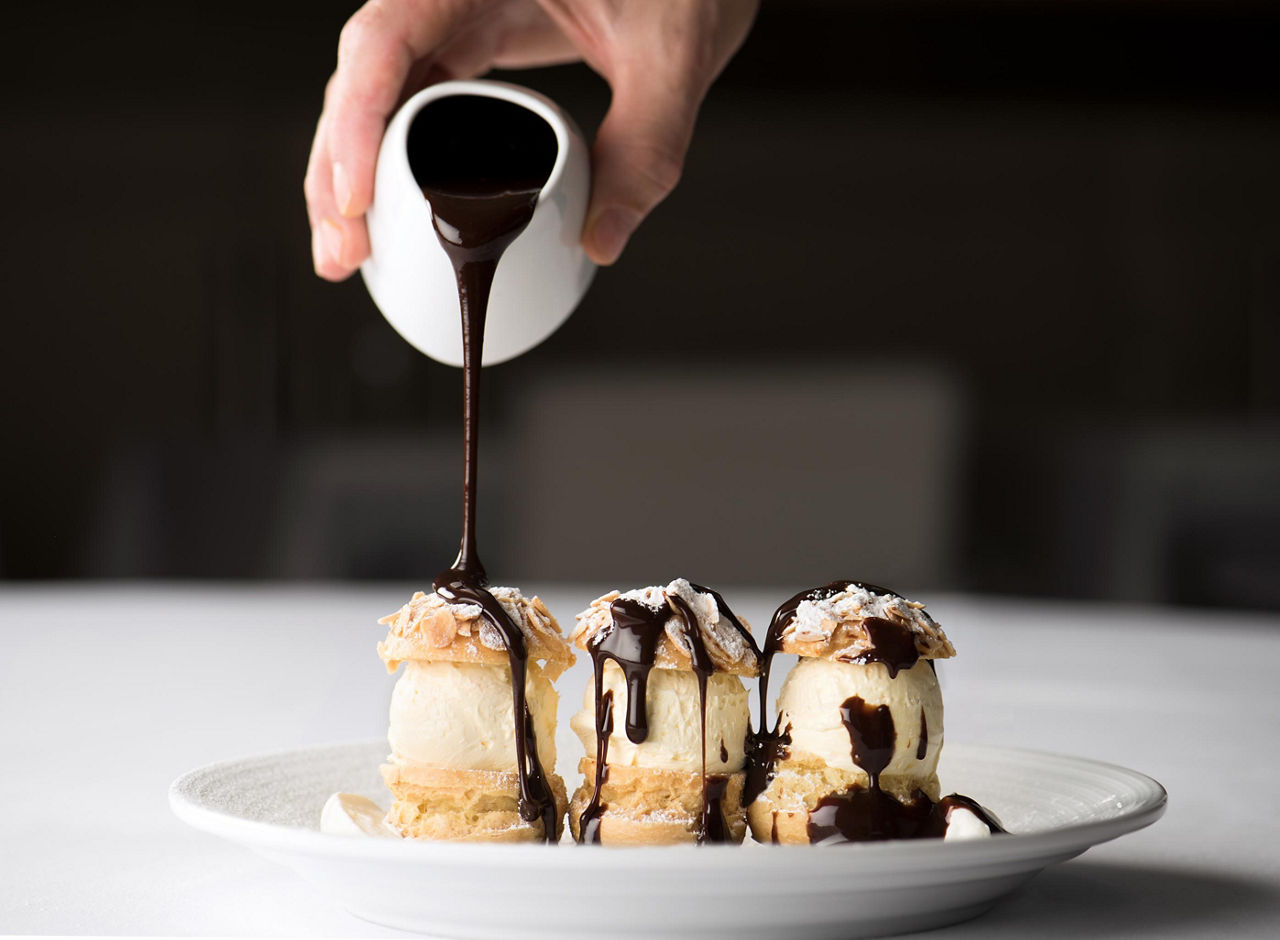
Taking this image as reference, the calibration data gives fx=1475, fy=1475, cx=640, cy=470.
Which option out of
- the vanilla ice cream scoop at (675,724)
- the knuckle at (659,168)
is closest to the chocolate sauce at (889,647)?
the vanilla ice cream scoop at (675,724)

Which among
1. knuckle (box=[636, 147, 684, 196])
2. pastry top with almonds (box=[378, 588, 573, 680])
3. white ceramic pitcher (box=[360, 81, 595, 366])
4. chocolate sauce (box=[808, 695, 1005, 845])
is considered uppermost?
knuckle (box=[636, 147, 684, 196])

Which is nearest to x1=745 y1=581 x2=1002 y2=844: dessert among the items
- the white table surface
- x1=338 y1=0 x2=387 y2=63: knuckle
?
the white table surface

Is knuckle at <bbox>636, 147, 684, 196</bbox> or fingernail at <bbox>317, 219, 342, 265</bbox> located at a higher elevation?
knuckle at <bbox>636, 147, 684, 196</bbox>

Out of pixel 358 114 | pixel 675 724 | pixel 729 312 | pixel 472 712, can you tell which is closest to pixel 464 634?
pixel 472 712

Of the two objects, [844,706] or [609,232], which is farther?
[609,232]

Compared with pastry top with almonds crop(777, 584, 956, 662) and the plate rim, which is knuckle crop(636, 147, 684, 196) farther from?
the plate rim

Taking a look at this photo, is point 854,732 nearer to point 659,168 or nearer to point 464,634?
point 464,634

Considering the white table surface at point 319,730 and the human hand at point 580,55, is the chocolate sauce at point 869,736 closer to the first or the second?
the white table surface at point 319,730
